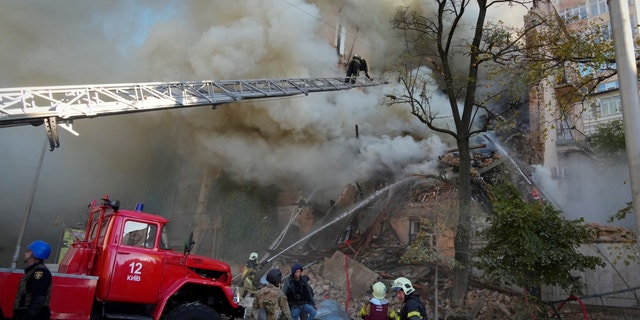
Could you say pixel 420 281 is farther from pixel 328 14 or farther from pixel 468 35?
pixel 468 35

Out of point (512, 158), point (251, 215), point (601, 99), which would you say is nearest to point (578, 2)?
point (601, 99)

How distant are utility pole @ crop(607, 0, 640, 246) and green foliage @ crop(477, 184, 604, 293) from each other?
Answer: 4.29 feet

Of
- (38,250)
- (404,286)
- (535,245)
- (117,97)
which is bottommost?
(404,286)

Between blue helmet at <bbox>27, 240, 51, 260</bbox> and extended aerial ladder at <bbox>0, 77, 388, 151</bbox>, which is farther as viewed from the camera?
extended aerial ladder at <bbox>0, 77, 388, 151</bbox>

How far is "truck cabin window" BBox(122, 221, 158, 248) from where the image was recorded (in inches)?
235

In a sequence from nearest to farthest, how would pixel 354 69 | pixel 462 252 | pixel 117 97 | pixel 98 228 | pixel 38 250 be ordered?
pixel 38 250, pixel 98 228, pixel 462 252, pixel 117 97, pixel 354 69

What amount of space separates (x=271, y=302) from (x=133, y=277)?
200 centimetres

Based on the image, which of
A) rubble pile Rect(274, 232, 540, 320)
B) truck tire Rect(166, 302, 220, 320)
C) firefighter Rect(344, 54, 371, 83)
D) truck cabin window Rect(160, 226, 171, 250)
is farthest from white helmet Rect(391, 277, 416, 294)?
firefighter Rect(344, 54, 371, 83)

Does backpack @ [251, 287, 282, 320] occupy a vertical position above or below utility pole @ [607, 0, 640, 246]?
below

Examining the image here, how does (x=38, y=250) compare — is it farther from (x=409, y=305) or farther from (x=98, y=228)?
(x=409, y=305)

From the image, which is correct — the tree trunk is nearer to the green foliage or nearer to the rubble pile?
the rubble pile

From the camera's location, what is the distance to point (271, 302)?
5574mm

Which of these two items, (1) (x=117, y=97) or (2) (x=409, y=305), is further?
(1) (x=117, y=97)

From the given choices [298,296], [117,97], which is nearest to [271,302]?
[298,296]
